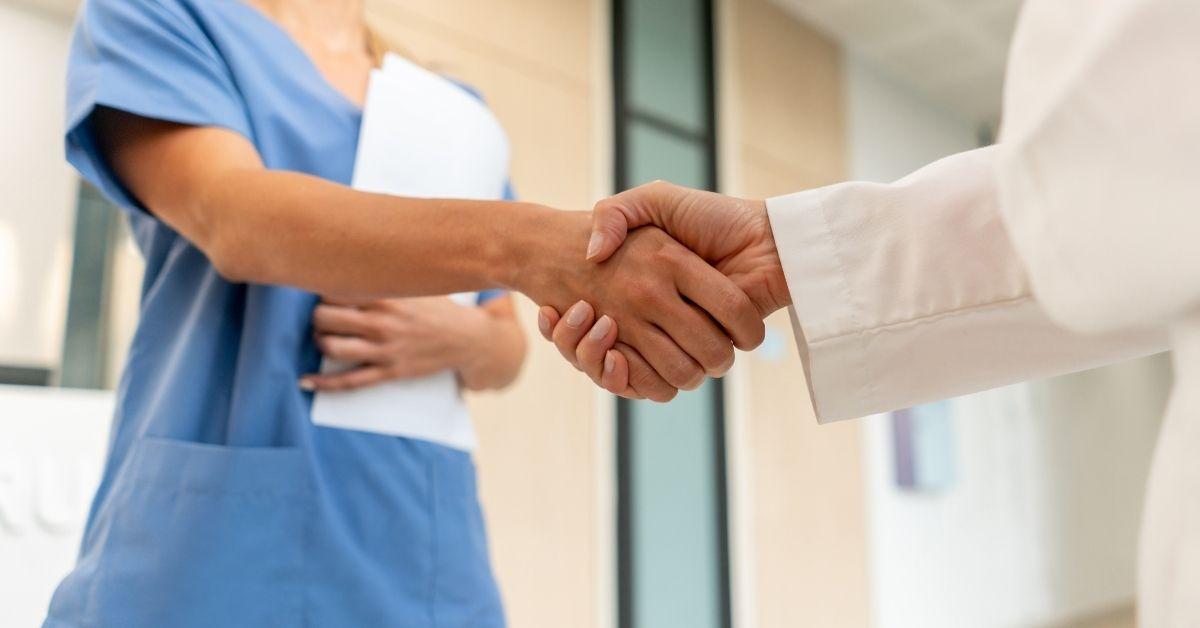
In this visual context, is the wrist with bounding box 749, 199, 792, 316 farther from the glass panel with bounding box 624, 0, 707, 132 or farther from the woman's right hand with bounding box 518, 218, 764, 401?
the glass panel with bounding box 624, 0, 707, 132

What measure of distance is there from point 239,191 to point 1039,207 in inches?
24.2

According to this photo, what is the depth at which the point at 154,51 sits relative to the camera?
81 cm

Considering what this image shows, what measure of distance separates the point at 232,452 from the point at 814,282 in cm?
51

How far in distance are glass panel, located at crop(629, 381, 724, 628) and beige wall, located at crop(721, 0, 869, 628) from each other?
0.11m

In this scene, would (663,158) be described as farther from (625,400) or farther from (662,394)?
(662,394)

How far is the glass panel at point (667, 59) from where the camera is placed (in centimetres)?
313

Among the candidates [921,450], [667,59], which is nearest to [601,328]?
[667,59]

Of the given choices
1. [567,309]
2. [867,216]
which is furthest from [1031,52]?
[567,309]

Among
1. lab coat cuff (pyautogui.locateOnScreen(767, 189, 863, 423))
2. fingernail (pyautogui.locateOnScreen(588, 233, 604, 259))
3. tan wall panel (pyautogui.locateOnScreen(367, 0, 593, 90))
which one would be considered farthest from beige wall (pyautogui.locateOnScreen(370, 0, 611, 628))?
lab coat cuff (pyautogui.locateOnScreen(767, 189, 863, 423))

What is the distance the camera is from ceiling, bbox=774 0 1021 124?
12.7 ft

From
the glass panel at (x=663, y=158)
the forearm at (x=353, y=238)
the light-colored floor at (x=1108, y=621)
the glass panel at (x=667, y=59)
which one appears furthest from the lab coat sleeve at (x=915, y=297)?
the light-colored floor at (x=1108, y=621)

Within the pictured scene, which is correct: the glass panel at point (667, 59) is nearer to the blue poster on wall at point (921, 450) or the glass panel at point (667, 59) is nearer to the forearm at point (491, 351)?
the blue poster on wall at point (921, 450)

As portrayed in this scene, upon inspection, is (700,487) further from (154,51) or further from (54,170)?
(154,51)

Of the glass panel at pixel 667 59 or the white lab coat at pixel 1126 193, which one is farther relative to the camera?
the glass panel at pixel 667 59
